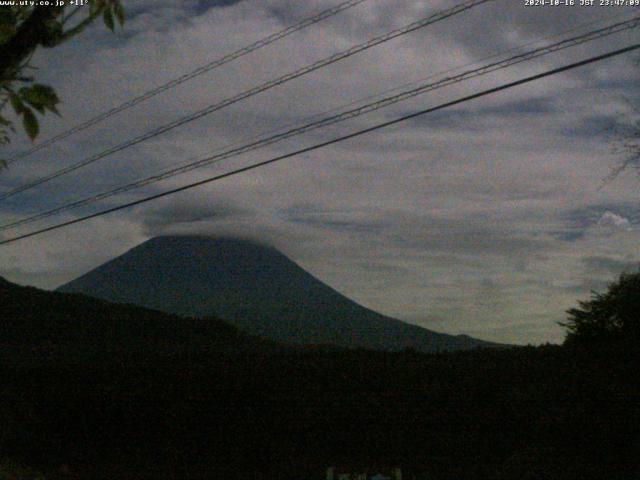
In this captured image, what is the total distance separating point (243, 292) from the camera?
129m

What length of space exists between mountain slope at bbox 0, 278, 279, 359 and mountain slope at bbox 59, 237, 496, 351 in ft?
116

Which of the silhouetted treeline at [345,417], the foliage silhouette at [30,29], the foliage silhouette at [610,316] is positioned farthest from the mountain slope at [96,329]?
the foliage silhouette at [30,29]

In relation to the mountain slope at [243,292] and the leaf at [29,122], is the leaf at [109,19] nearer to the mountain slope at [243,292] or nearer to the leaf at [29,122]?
the leaf at [29,122]

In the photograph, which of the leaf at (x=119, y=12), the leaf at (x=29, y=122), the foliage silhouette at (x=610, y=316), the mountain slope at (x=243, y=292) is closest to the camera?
the leaf at (x=29, y=122)

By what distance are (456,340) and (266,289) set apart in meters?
57.8

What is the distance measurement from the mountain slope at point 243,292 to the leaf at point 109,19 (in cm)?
7059

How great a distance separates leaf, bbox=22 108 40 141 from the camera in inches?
160

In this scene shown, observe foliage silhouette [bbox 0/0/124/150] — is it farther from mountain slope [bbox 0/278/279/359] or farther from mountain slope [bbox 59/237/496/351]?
mountain slope [bbox 59/237/496/351]

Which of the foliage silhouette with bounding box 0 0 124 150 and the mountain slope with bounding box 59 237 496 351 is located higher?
the mountain slope with bounding box 59 237 496 351

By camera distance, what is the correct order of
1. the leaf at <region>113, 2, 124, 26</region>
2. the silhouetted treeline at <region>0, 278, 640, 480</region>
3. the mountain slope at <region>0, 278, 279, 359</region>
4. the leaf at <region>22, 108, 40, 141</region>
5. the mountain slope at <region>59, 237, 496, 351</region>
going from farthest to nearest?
the mountain slope at <region>59, 237, 496, 351</region>, the mountain slope at <region>0, 278, 279, 359</region>, the silhouetted treeline at <region>0, 278, 640, 480</region>, the leaf at <region>113, 2, 124, 26</region>, the leaf at <region>22, 108, 40, 141</region>

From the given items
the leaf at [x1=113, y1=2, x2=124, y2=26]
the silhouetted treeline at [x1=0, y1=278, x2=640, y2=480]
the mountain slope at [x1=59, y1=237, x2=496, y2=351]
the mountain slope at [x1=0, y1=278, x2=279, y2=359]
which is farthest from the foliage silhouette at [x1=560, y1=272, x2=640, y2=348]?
the mountain slope at [x1=59, y1=237, x2=496, y2=351]

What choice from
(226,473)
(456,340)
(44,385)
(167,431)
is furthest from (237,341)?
(456,340)

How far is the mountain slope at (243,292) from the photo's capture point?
8681cm

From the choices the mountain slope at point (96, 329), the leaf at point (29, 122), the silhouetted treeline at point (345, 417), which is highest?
the mountain slope at point (96, 329)
